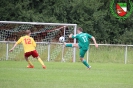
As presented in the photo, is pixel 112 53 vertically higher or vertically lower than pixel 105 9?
lower

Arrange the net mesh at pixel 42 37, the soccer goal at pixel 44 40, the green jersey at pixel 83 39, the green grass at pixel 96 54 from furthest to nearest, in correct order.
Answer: the net mesh at pixel 42 37 < the green grass at pixel 96 54 < the soccer goal at pixel 44 40 < the green jersey at pixel 83 39

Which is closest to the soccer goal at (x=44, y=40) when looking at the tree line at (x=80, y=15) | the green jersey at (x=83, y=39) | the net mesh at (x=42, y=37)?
the net mesh at (x=42, y=37)

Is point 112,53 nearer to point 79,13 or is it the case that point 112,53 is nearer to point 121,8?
point 121,8

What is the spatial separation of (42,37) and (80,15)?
17.8 meters

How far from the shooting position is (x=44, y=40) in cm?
3241

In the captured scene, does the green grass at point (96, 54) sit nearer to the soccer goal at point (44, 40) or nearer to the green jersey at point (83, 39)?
the soccer goal at point (44, 40)

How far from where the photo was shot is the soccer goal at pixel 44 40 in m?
30.5

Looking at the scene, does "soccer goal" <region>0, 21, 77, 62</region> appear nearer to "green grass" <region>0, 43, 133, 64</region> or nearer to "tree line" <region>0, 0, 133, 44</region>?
"green grass" <region>0, 43, 133, 64</region>

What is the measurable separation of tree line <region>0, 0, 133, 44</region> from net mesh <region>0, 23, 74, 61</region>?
45.6 feet

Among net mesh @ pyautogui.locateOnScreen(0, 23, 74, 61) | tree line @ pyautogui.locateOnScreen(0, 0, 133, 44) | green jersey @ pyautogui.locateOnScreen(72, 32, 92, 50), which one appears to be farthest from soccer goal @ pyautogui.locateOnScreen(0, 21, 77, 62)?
tree line @ pyautogui.locateOnScreen(0, 0, 133, 44)

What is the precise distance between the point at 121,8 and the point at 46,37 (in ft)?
52.2

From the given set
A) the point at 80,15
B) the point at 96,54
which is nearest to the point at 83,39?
the point at 96,54

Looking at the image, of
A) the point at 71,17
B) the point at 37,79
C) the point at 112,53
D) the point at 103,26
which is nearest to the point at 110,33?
the point at 103,26

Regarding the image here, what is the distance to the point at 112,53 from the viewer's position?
32.2 metres
